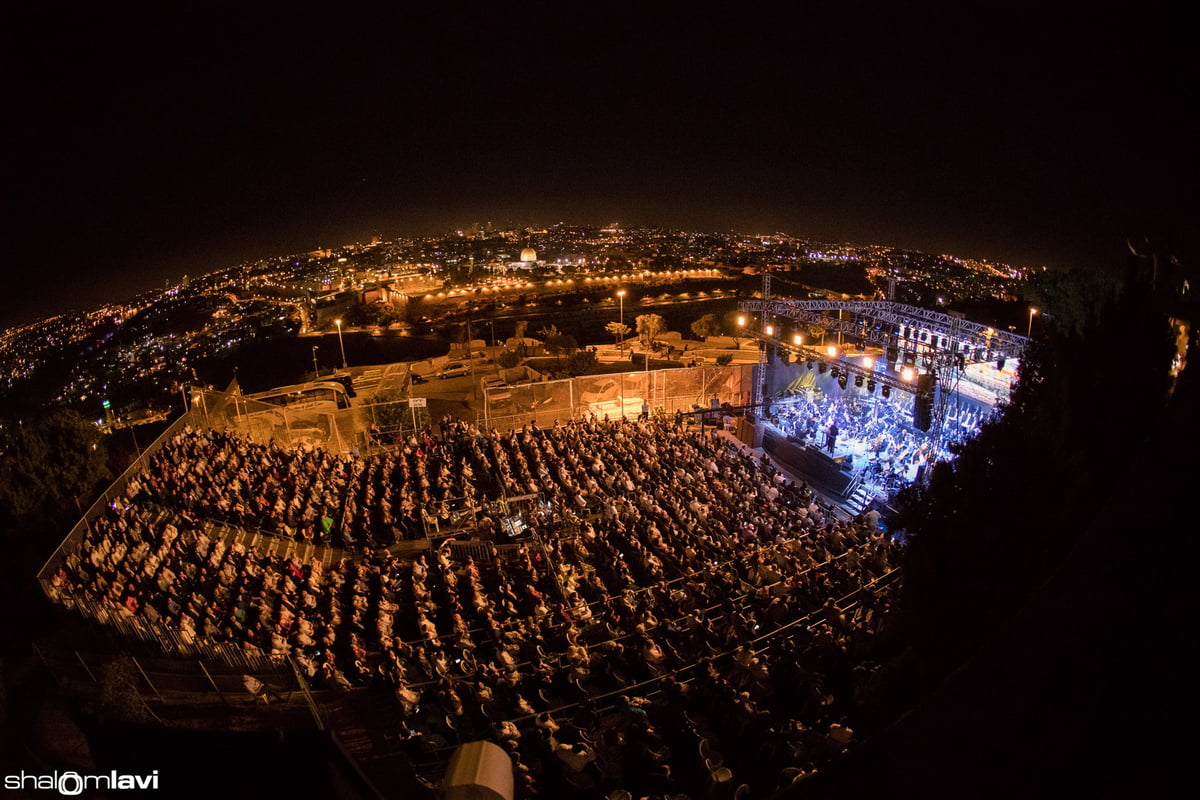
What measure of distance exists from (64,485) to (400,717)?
43.8 feet

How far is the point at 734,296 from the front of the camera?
84500mm

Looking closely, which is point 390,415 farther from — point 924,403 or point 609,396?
point 924,403

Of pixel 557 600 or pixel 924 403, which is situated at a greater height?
pixel 924 403

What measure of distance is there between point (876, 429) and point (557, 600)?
43.2ft

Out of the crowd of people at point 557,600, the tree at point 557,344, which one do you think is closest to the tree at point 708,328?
the tree at point 557,344

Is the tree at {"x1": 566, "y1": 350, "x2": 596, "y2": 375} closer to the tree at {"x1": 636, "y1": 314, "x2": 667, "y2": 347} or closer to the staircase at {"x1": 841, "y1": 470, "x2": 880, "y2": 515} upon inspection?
the tree at {"x1": 636, "y1": 314, "x2": 667, "y2": 347}

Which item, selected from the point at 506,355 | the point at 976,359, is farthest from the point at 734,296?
the point at 976,359

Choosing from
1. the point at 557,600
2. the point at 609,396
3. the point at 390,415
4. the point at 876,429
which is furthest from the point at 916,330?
the point at 390,415

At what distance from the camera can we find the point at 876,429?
720 inches

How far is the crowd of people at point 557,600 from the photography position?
6867mm

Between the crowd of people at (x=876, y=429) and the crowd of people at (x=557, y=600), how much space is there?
3254mm

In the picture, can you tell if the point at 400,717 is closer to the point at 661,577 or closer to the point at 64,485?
the point at 661,577

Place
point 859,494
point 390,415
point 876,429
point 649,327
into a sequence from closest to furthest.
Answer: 1. point 859,494
2. point 876,429
3. point 390,415
4. point 649,327

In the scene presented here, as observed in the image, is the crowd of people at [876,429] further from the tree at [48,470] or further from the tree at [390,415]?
the tree at [48,470]
